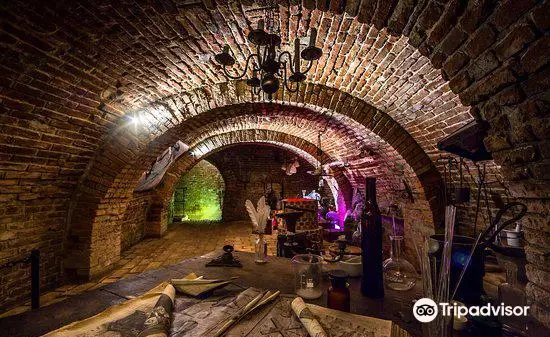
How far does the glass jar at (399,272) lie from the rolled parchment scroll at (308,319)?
77 centimetres

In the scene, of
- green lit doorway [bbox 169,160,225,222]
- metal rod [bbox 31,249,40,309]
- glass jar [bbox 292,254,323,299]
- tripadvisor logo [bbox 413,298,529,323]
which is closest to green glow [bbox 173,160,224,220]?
green lit doorway [bbox 169,160,225,222]

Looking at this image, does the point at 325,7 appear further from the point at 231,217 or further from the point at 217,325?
the point at 231,217

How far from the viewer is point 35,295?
115 inches

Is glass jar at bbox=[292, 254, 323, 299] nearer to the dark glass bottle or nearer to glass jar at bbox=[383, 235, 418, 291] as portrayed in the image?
the dark glass bottle

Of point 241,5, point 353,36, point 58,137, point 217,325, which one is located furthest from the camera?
point 58,137

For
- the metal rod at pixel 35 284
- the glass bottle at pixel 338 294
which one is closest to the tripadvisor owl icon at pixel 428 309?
the glass bottle at pixel 338 294

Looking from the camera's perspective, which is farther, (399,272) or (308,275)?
(399,272)

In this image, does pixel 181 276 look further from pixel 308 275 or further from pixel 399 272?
pixel 399 272

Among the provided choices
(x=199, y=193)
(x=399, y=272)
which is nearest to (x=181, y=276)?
(x=399, y=272)

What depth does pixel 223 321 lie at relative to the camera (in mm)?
1244

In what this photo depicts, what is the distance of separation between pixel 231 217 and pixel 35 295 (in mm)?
9210

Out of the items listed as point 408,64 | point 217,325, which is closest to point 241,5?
point 408,64

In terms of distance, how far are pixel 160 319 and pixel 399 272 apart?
4.79ft

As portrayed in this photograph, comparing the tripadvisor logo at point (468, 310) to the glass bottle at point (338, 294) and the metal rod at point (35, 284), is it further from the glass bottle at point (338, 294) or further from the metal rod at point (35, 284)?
the metal rod at point (35, 284)
